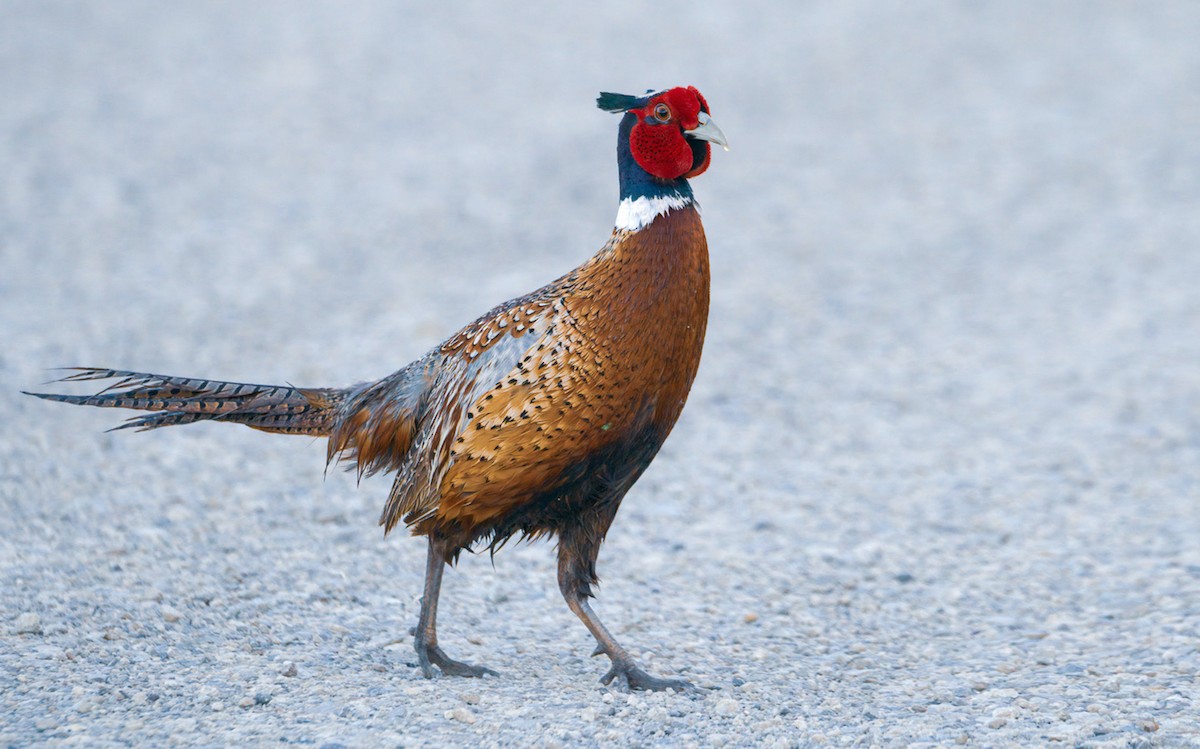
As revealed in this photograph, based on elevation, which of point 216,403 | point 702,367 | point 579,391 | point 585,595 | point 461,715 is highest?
point 702,367

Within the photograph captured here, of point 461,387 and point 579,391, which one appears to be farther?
point 461,387

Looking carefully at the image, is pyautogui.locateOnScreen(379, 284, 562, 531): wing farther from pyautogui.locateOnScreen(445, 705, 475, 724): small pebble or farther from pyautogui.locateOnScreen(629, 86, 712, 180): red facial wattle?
pyautogui.locateOnScreen(445, 705, 475, 724): small pebble

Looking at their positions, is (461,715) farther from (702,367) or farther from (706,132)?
(702,367)

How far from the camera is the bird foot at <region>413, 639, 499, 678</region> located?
206 inches

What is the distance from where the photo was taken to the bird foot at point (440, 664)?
5.23 m

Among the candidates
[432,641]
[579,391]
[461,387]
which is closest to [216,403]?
[461,387]

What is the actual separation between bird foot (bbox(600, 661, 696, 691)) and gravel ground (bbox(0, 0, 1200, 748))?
0.42 ft

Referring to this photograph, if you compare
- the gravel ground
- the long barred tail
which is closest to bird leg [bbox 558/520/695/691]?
the gravel ground

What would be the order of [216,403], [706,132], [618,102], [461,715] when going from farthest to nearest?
[216,403] → [618,102] → [706,132] → [461,715]

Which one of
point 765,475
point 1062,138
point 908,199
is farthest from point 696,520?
point 1062,138

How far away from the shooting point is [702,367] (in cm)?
1041

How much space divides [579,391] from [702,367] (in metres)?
5.71

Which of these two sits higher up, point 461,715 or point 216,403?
point 216,403

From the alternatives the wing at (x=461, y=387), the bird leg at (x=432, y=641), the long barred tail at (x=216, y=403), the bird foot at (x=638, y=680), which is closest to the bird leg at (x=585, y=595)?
the bird foot at (x=638, y=680)
